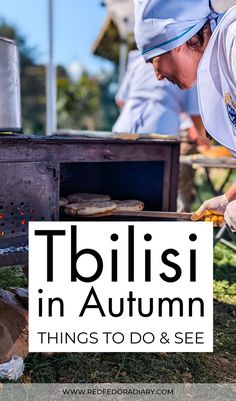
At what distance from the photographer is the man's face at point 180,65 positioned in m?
2.09

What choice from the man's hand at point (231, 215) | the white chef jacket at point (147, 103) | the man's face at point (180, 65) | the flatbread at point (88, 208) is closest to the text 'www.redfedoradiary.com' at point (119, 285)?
the man's hand at point (231, 215)

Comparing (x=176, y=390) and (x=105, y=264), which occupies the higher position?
(x=105, y=264)

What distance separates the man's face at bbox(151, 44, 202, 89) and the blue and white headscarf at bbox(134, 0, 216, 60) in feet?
0.14

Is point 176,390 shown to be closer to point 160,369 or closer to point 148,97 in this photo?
point 160,369

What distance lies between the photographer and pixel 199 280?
2332 millimetres

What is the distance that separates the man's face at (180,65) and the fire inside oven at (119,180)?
899 mm

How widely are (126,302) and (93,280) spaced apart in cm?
20

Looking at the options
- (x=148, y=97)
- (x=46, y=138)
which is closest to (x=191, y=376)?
(x=46, y=138)

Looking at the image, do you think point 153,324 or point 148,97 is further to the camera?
point 148,97

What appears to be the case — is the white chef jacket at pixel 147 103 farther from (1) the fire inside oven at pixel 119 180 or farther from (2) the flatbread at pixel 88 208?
(2) the flatbread at pixel 88 208

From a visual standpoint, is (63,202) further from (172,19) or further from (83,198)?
(172,19)

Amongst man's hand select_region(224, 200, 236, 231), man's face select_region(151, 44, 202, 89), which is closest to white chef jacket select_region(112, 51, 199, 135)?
man's face select_region(151, 44, 202, 89)

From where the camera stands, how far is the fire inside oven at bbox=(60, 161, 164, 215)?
3.07 metres

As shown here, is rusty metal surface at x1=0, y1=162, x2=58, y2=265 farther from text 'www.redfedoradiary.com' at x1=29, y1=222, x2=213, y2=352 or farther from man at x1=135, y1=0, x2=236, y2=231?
man at x1=135, y1=0, x2=236, y2=231
